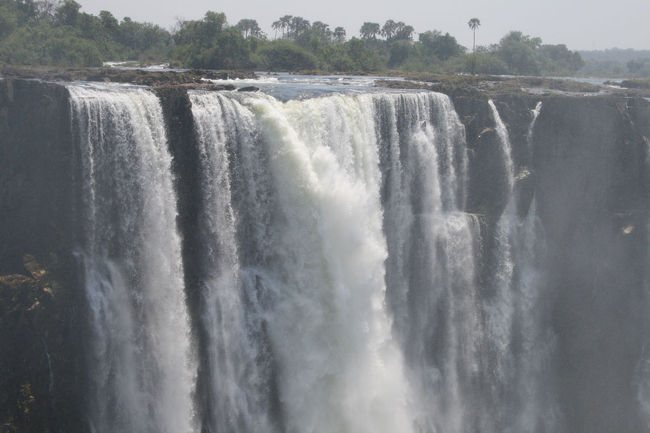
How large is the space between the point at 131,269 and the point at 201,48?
82.2 feet

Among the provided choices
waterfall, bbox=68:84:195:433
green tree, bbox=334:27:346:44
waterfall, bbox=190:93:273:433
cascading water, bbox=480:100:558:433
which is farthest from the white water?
green tree, bbox=334:27:346:44

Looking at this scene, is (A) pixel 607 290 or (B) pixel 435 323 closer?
(B) pixel 435 323

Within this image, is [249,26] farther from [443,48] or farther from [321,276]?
[321,276]

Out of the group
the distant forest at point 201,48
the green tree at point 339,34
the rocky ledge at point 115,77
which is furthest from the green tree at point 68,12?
the green tree at point 339,34

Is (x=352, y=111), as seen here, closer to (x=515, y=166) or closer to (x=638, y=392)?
(x=515, y=166)

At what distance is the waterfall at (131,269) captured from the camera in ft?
50.1

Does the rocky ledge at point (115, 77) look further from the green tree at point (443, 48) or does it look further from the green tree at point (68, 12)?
the green tree at point (443, 48)

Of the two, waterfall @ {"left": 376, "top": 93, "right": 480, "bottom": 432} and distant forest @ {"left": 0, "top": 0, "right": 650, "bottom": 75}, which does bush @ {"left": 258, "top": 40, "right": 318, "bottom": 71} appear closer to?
distant forest @ {"left": 0, "top": 0, "right": 650, "bottom": 75}

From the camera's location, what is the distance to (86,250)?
→ 50.3 ft

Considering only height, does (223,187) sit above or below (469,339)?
above

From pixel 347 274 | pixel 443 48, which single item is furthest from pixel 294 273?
pixel 443 48

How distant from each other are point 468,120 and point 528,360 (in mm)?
8963

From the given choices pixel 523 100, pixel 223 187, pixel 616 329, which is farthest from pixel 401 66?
pixel 223 187

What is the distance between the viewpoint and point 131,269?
1574cm
